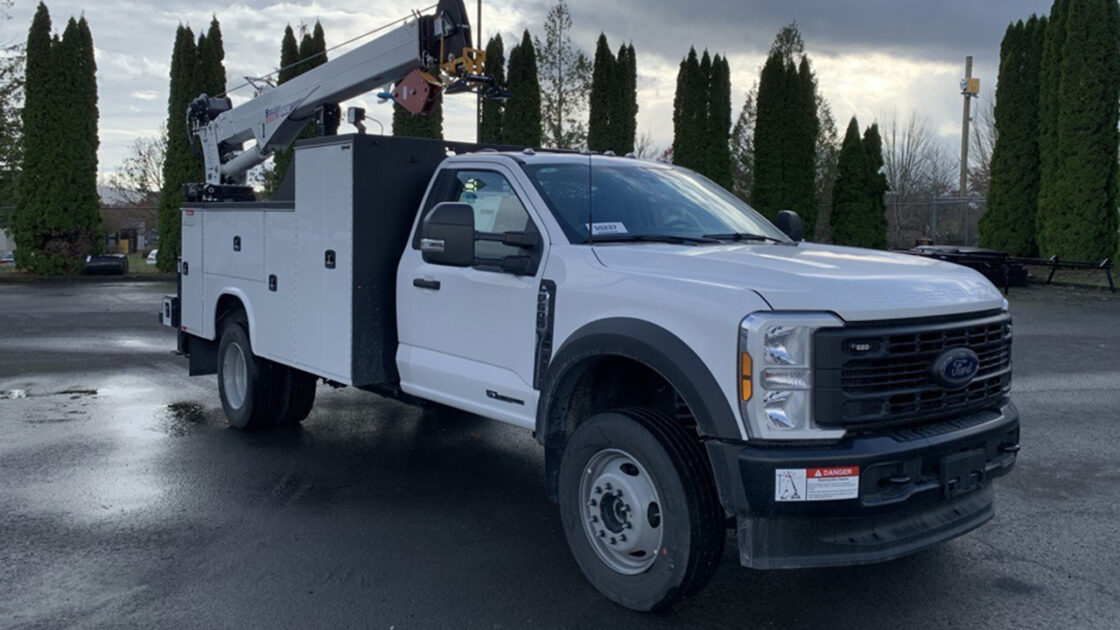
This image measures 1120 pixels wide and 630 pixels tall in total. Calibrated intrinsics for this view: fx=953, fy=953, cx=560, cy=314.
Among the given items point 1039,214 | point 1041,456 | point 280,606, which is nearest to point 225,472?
point 280,606

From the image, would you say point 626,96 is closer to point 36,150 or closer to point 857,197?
point 857,197

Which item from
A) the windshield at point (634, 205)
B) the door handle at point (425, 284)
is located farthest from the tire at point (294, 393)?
the windshield at point (634, 205)

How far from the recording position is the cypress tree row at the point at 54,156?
2744 centimetres

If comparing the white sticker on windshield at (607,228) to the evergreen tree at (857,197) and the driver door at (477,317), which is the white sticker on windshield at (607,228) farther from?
the evergreen tree at (857,197)

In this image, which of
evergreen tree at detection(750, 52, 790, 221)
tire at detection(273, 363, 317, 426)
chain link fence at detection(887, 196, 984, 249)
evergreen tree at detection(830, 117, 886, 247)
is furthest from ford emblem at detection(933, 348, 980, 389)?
chain link fence at detection(887, 196, 984, 249)

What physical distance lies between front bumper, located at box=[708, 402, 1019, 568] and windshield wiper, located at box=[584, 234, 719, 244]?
57.8 inches

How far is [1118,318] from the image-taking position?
54.7 ft

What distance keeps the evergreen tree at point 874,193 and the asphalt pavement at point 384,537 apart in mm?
20137

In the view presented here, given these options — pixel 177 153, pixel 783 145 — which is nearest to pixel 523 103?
pixel 783 145

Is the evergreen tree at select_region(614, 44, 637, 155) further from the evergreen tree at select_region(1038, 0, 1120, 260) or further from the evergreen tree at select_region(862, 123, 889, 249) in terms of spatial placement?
the evergreen tree at select_region(1038, 0, 1120, 260)

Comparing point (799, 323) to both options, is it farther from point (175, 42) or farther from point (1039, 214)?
point (175, 42)

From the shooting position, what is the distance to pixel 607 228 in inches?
197

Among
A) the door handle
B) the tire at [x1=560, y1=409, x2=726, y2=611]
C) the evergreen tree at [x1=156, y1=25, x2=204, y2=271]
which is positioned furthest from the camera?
the evergreen tree at [x1=156, y1=25, x2=204, y2=271]

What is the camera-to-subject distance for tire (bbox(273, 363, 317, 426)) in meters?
7.72
